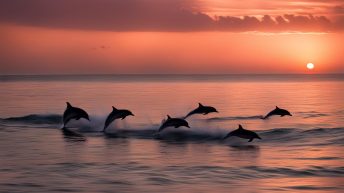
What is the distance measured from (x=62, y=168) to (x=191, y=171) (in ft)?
12.9

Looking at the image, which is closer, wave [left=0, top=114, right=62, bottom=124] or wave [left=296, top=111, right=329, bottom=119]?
wave [left=0, top=114, right=62, bottom=124]

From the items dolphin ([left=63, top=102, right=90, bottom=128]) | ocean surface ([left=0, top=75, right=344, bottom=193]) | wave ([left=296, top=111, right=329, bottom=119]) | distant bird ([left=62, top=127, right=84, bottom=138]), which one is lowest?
ocean surface ([left=0, top=75, right=344, bottom=193])

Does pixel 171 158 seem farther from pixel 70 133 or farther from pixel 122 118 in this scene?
pixel 70 133

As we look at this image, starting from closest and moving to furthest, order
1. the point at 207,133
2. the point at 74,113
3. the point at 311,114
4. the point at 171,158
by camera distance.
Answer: the point at 171,158 < the point at 207,133 < the point at 74,113 < the point at 311,114

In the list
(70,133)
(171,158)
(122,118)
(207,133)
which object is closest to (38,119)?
(70,133)

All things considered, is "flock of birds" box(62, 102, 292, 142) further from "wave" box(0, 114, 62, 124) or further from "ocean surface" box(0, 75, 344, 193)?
"wave" box(0, 114, 62, 124)

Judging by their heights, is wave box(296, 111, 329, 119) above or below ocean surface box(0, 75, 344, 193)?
above

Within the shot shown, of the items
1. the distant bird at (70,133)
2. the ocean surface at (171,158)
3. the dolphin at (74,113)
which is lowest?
the ocean surface at (171,158)

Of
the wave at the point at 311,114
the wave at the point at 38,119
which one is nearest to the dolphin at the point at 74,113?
the wave at the point at 38,119

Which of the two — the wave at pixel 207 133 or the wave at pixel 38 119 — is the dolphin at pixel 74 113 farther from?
the wave at pixel 38 119

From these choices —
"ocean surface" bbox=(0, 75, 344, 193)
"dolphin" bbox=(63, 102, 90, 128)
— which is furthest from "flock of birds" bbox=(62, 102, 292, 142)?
"ocean surface" bbox=(0, 75, 344, 193)

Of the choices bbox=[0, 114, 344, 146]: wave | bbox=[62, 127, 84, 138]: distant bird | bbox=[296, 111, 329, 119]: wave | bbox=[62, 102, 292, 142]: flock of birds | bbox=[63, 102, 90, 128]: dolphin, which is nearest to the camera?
bbox=[62, 102, 292, 142]: flock of birds

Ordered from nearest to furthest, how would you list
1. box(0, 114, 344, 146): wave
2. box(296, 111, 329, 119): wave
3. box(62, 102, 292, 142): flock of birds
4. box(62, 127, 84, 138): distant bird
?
box(62, 102, 292, 142): flock of birds < box(0, 114, 344, 146): wave < box(62, 127, 84, 138): distant bird < box(296, 111, 329, 119): wave

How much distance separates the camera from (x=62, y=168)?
19.5m
